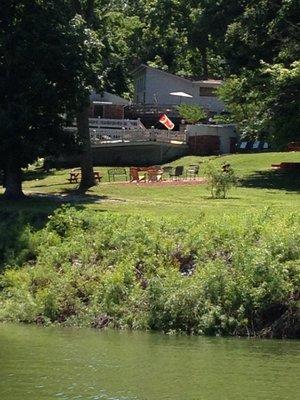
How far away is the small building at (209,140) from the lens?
67812 millimetres

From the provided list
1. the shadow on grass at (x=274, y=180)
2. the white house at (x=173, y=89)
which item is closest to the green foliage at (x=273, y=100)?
the shadow on grass at (x=274, y=180)

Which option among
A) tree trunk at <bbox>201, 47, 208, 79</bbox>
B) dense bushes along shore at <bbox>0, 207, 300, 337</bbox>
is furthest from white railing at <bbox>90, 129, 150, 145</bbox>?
tree trunk at <bbox>201, 47, 208, 79</bbox>

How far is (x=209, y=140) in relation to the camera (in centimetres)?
6800

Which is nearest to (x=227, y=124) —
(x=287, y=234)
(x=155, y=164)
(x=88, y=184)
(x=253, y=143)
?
(x=253, y=143)

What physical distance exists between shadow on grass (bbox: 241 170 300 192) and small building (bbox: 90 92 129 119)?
26056 millimetres

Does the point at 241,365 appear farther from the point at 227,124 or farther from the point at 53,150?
the point at 227,124

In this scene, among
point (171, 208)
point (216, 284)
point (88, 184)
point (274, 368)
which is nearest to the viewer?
point (274, 368)

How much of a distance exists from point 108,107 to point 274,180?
30.6 meters

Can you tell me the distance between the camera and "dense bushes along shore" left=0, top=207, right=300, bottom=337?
1053 inches

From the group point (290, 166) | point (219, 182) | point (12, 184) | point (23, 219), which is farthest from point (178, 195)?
point (290, 166)

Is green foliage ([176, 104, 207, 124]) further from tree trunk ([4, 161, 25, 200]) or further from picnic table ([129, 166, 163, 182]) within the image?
tree trunk ([4, 161, 25, 200])

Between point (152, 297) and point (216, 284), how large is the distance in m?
1.83

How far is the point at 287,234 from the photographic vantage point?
29.1 meters

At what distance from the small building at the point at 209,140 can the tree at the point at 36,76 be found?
1000 inches
